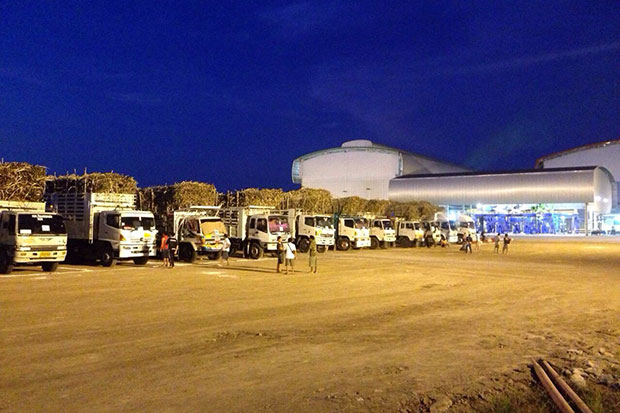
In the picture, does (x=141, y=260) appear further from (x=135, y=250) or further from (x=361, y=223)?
(x=361, y=223)

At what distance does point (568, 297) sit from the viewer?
52.6 feet

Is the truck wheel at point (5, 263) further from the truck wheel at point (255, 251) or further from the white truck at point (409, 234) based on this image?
the white truck at point (409, 234)

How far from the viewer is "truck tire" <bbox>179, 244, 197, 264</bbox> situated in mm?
26753

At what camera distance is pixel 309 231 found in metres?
34.5

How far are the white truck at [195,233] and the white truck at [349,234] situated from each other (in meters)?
12.4

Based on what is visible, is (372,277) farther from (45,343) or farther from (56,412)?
(56,412)

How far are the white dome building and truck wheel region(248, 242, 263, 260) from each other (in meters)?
55.5

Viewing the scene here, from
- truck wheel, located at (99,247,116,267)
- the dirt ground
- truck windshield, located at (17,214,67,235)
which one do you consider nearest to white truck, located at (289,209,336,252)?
truck wheel, located at (99,247,116,267)

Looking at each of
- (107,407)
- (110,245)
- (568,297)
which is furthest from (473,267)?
(107,407)

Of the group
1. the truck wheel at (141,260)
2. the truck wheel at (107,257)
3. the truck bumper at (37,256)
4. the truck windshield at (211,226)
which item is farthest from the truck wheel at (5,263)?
the truck windshield at (211,226)

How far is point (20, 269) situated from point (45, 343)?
14674 mm

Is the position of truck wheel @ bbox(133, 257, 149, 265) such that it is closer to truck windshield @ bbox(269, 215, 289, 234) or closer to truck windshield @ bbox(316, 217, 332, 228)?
truck windshield @ bbox(269, 215, 289, 234)

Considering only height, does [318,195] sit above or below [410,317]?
above

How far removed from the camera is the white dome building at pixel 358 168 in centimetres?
8531
